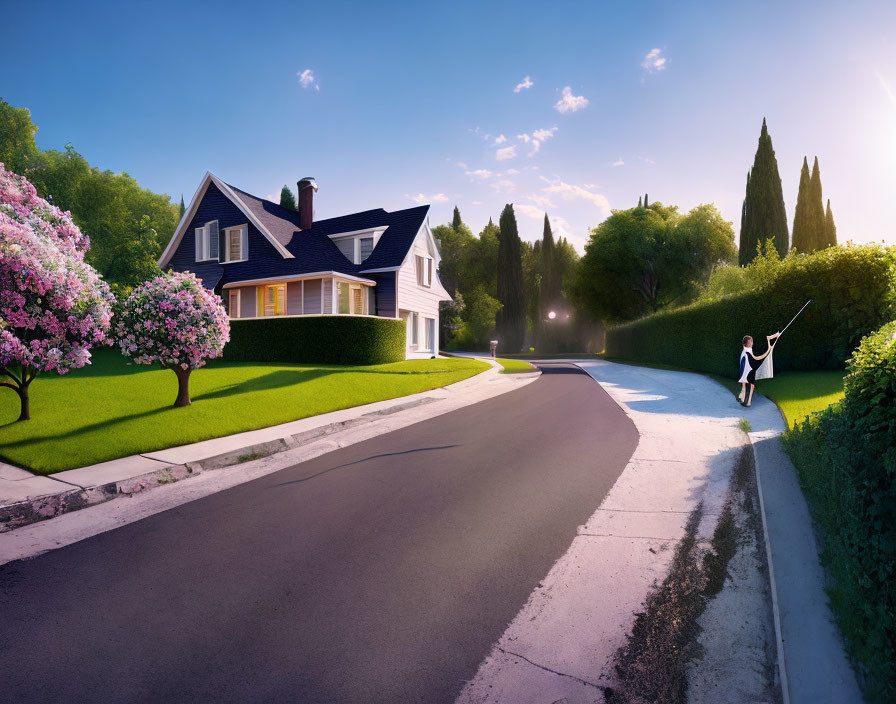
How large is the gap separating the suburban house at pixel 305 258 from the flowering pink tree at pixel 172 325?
43.5ft

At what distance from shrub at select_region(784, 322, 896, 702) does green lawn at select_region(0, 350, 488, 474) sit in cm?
834

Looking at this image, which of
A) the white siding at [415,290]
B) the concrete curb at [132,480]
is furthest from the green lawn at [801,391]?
the white siding at [415,290]

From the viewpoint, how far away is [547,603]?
3379 millimetres

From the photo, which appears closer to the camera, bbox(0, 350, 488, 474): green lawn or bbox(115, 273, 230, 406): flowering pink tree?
bbox(0, 350, 488, 474): green lawn

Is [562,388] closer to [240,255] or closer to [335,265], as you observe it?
[335,265]

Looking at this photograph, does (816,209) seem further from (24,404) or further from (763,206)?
(24,404)

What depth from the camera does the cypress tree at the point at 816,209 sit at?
47625 mm

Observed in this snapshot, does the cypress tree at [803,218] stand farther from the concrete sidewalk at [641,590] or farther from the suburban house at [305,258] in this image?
the concrete sidewalk at [641,590]

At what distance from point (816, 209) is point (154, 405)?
5988cm

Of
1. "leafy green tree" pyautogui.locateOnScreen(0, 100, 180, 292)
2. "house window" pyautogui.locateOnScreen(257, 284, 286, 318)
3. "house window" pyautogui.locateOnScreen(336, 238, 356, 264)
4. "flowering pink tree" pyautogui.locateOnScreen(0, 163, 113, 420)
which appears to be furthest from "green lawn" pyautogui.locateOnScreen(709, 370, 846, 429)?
"leafy green tree" pyautogui.locateOnScreen(0, 100, 180, 292)

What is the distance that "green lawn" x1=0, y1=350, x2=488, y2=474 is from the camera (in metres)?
7.43

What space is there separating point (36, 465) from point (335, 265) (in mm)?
19743

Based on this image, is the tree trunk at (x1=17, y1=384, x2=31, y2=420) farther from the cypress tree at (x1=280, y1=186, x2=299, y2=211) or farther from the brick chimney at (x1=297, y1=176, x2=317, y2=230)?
the cypress tree at (x1=280, y1=186, x2=299, y2=211)

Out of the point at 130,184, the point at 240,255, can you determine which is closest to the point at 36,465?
the point at 240,255
